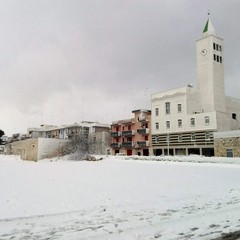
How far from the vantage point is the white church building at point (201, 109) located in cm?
5366

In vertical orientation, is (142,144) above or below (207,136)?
below

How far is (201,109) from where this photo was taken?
57344 mm

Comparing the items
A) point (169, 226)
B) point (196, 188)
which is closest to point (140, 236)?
point (169, 226)

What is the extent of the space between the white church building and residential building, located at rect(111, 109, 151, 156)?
4823mm

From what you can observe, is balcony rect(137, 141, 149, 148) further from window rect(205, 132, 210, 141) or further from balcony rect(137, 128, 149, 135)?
window rect(205, 132, 210, 141)

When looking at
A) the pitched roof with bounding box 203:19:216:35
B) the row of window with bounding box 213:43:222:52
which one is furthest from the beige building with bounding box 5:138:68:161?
the pitched roof with bounding box 203:19:216:35

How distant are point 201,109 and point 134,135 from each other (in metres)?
17.0

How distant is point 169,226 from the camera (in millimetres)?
7625

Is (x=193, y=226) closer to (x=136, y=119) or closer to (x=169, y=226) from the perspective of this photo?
(x=169, y=226)

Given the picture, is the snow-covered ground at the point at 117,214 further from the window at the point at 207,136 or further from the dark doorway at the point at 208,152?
the dark doorway at the point at 208,152

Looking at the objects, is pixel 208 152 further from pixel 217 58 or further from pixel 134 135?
pixel 134 135

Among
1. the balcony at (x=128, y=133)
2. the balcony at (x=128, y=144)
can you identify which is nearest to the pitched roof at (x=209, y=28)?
the balcony at (x=128, y=133)

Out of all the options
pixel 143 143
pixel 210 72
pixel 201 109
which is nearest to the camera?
pixel 210 72

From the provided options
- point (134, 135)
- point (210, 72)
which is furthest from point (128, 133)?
point (210, 72)
